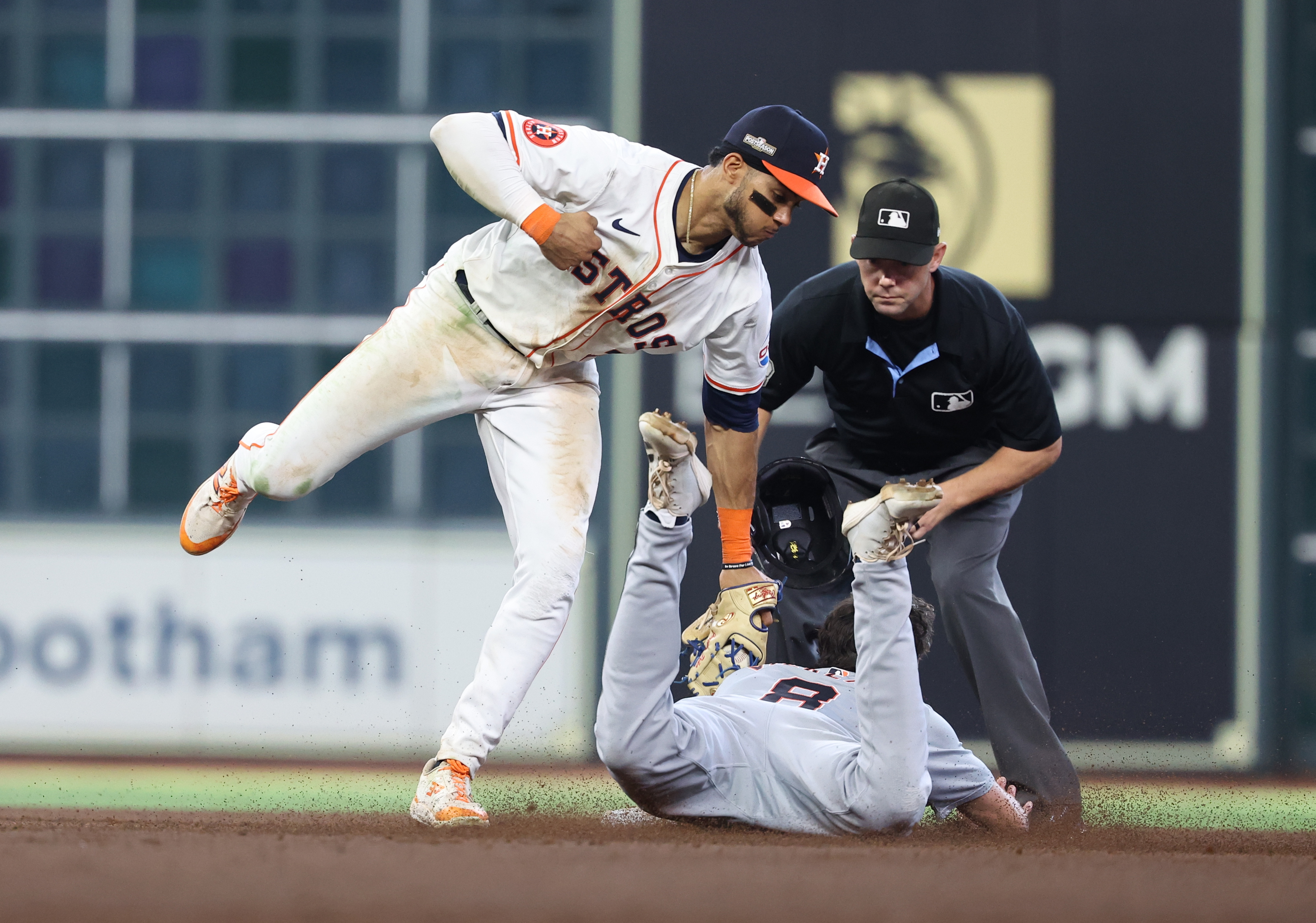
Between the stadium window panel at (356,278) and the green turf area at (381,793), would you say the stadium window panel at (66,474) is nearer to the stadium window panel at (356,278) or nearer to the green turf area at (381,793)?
the green turf area at (381,793)

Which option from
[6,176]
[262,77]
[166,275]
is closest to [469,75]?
[262,77]

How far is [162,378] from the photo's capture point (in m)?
6.96

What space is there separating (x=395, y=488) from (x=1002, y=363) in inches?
151

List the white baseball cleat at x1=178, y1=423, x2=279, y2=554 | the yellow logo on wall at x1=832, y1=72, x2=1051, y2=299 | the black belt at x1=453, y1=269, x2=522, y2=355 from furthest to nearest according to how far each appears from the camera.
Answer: the yellow logo on wall at x1=832, y1=72, x2=1051, y2=299 < the white baseball cleat at x1=178, y1=423, x2=279, y2=554 < the black belt at x1=453, y1=269, x2=522, y2=355

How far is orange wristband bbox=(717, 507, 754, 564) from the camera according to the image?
3.57m

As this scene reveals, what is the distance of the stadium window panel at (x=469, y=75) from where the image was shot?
6.88m

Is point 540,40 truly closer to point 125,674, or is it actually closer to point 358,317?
point 358,317

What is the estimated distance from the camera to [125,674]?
6.73 meters

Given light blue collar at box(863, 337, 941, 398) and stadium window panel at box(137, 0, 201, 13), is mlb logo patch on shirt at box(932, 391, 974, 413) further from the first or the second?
stadium window panel at box(137, 0, 201, 13)

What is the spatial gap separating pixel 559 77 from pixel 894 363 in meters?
3.62

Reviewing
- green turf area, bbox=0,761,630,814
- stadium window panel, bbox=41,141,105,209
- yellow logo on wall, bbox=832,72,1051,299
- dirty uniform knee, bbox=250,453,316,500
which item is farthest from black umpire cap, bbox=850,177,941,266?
stadium window panel, bbox=41,141,105,209

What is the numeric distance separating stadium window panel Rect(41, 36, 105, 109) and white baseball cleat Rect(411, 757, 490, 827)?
17.1 feet

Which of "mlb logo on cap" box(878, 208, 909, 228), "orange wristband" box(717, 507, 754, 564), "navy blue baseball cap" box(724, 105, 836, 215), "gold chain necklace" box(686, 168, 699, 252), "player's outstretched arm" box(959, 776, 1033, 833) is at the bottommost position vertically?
"player's outstretched arm" box(959, 776, 1033, 833)

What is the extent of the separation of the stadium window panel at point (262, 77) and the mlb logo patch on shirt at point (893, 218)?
4.33 meters
